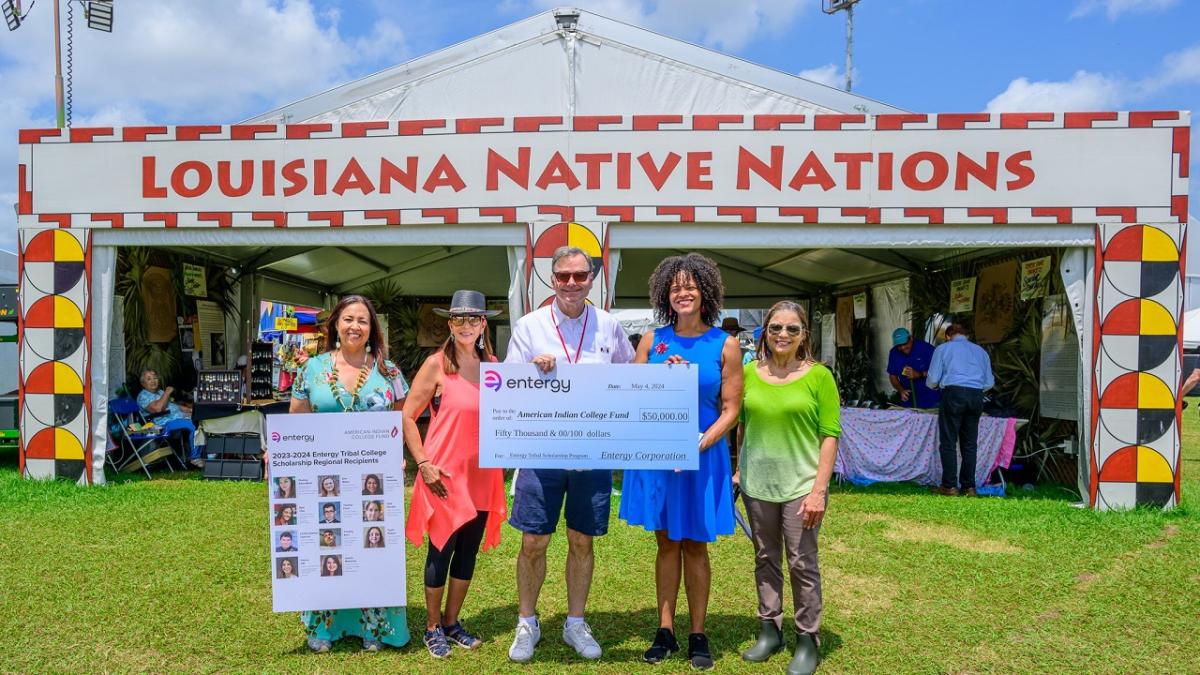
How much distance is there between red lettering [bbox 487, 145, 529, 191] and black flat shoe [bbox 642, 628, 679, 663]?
422cm

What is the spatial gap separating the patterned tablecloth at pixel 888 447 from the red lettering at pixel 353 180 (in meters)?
4.92

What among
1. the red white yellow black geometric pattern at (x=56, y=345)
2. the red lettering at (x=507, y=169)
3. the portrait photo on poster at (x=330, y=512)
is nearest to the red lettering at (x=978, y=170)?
the red lettering at (x=507, y=169)

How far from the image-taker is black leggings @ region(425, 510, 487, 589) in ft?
11.0

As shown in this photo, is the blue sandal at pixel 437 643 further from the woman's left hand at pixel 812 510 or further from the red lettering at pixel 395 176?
the red lettering at pixel 395 176

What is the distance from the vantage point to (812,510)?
311 centimetres

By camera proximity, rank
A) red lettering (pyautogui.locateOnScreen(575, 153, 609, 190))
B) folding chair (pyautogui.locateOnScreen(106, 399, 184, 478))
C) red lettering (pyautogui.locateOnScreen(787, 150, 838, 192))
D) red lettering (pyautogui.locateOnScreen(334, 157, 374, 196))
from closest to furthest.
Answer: red lettering (pyautogui.locateOnScreen(787, 150, 838, 192)) < red lettering (pyautogui.locateOnScreen(575, 153, 609, 190)) < red lettering (pyautogui.locateOnScreen(334, 157, 374, 196)) < folding chair (pyautogui.locateOnScreen(106, 399, 184, 478))

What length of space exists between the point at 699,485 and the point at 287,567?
1754 millimetres

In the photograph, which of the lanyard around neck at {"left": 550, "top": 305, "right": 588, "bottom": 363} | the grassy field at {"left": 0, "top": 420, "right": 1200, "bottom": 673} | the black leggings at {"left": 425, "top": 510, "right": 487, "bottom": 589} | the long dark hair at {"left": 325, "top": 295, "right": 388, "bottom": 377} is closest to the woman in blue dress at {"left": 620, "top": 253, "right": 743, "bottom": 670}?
the lanyard around neck at {"left": 550, "top": 305, "right": 588, "bottom": 363}

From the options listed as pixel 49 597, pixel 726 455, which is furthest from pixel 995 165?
pixel 49 597

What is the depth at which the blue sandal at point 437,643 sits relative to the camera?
3.33 metres

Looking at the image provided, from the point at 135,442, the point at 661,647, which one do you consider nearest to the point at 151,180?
the point at 135,442

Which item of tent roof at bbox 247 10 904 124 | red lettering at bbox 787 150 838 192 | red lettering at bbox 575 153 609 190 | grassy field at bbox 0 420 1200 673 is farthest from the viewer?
tent roof at bbox 247 10 904 124

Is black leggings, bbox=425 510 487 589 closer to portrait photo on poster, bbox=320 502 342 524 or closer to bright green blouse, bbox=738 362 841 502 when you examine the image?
portrait photo on poster, bbox=320 502 342 524

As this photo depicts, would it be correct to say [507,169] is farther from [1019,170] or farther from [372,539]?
[1019,170]
